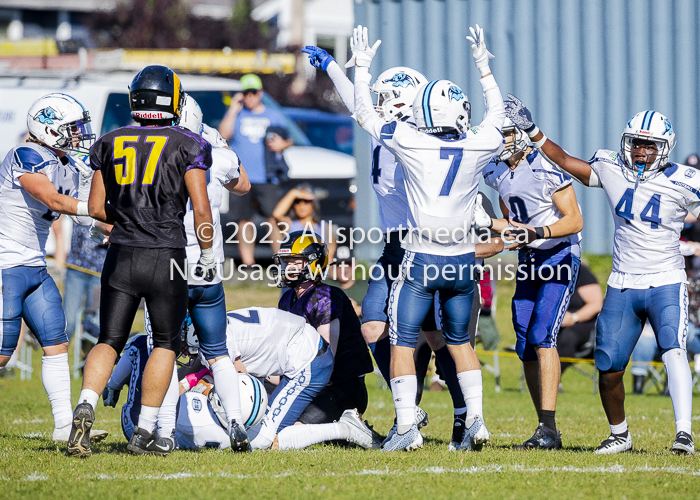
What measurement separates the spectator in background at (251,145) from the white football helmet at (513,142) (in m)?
6.77

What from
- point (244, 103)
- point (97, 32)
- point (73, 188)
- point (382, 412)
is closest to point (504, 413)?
point (382, 412)

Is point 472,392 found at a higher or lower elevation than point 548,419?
higher

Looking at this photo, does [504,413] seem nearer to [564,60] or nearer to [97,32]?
[564,60]

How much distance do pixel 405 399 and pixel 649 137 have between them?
2.11 metres

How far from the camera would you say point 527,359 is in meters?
6.44

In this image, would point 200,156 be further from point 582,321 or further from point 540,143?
point 582,321

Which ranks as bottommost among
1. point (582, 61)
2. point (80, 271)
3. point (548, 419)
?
point (548, 419)

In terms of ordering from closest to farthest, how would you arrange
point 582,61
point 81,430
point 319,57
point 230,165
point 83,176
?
point 81,430 → point 230,165 → point 83,176 → point 319,57 → point 582,61

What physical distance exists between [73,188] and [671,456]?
12.9 ft

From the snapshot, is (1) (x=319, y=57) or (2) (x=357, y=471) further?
(1) (x=319, y=57)

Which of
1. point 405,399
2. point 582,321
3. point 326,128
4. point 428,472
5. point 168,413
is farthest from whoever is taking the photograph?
point 326,128

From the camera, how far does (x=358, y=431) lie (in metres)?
5.96

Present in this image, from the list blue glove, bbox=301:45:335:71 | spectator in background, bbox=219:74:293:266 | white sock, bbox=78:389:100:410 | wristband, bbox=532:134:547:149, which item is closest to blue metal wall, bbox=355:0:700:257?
spectator in background, bbox=219:74:293:266

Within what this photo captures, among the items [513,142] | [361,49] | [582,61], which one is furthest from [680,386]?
[582,61]
